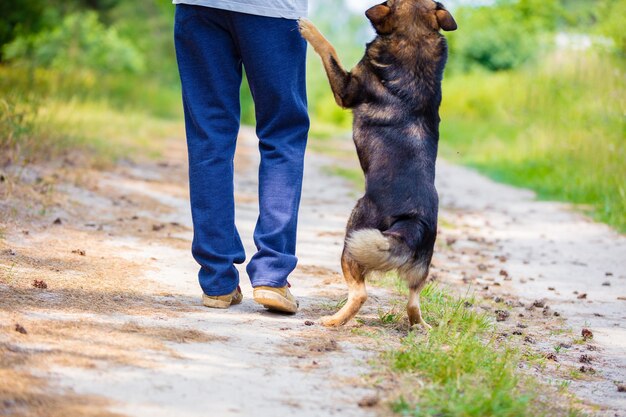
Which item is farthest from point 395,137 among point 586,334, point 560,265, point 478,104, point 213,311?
point 478,104

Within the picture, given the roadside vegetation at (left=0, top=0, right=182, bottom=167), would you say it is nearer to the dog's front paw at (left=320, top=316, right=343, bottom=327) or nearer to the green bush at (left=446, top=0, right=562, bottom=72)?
the dog's front paw at (left=320, top=316, right=343, bottom=327)

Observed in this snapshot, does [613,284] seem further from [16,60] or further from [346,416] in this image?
[16,60]

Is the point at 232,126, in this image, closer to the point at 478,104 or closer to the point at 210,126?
the point at 210,126

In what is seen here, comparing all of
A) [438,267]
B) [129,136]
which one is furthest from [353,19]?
[438,267]

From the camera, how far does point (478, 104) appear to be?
2139 centimetres

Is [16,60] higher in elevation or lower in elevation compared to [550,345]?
higher

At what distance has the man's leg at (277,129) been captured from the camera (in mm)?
3916

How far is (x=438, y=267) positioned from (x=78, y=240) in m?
2.45

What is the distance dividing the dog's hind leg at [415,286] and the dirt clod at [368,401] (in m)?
1.08

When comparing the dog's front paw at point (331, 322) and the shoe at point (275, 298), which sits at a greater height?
the shoe at point (275, 298)

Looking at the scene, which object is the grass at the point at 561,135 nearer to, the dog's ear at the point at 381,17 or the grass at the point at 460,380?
the dog's ear at the point at 381,17

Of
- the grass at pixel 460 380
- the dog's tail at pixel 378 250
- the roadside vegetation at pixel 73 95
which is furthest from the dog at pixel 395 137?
the roadside vegetation at pixel 73 95

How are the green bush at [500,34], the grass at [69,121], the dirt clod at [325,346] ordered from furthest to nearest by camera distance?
the green bush at [500,34] < the grass at [69,121] < the dirt clod at [325,346]

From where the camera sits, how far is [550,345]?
4.21 metres
